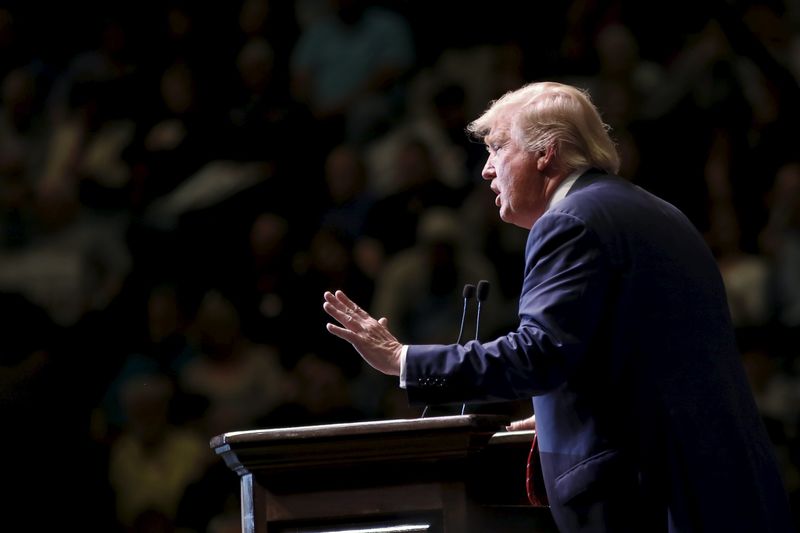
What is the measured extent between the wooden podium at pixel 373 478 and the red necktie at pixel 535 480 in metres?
0.17

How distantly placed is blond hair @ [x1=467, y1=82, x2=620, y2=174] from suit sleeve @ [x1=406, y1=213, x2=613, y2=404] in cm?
28

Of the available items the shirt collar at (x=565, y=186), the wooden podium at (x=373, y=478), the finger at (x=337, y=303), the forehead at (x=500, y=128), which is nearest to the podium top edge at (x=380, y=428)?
the wooden podium at (x=373, y=478)

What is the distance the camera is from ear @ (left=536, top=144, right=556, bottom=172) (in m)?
2.25

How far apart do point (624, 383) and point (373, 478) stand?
0.45 meters

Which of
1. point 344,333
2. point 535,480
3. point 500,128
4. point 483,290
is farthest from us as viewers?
point 483,290

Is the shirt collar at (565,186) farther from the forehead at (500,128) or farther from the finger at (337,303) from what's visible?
the finger at (337,303)

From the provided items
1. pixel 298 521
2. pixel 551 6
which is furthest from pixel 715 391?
pixel 551 6

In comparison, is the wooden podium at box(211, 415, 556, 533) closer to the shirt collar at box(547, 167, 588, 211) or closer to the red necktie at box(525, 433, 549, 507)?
the red necktie at box(525, 433, 549, 507)

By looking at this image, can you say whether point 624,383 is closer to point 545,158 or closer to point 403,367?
point 403,367

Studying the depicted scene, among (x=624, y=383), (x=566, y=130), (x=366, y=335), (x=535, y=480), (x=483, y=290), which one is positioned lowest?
(x=535, y=480)

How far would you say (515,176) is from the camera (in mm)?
2303

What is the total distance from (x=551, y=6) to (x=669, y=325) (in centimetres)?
390

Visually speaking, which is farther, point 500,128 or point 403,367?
point 500,128

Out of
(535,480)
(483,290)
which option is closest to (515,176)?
(483,290)
